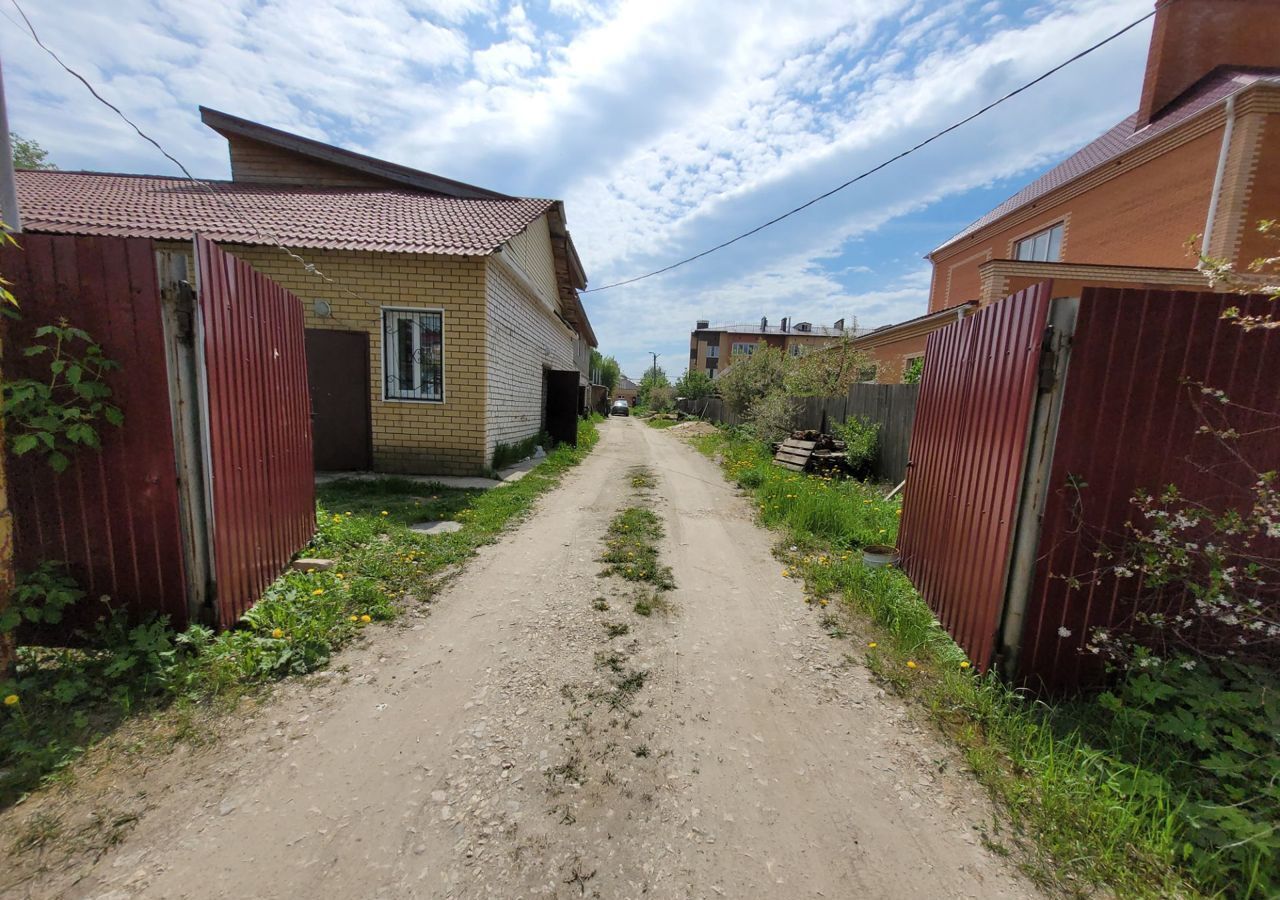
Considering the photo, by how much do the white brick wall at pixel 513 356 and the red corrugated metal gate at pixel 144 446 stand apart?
5.28 m

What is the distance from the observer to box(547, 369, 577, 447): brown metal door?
13.0 meters

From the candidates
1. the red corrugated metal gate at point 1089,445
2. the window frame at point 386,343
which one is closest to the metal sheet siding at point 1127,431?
the red corrugated metal gate at point 1089,445

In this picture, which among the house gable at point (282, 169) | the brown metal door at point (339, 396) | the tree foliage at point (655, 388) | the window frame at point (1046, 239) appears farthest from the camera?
the tree foliage at point (655, 388)

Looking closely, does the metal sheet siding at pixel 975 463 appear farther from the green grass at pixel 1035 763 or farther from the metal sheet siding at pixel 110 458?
the metal sheet siding at pixel 110 458

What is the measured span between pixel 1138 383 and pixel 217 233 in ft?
35.2

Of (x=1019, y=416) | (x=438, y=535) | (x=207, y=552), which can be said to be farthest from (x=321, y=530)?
(x=1019, y=416)

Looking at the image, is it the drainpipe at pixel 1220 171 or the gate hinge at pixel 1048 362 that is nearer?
the gate hinge at pixel 1048 362

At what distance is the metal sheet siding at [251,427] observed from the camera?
2883mm

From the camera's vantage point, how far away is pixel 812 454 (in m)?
9.27

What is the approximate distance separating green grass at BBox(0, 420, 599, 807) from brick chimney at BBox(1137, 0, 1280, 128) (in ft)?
74.6

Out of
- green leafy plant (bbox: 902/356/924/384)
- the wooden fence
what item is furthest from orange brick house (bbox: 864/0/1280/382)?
the wooden fence

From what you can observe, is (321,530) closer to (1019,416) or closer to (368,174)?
(1019,416)

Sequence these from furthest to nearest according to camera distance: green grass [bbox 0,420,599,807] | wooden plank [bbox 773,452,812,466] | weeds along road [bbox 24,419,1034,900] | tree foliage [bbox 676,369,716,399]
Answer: tree foliage [bbox 676,369,716,399] → wooden plank [bbox 773,452,812,466] → green grass [bbox 0,420,599,807] → weeds along road [bbox 24,419,1034,900]

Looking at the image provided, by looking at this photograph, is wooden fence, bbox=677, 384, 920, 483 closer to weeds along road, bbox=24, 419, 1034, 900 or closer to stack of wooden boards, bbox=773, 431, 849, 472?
stack of wooden boards, bbox=773, 431, 849, 472
